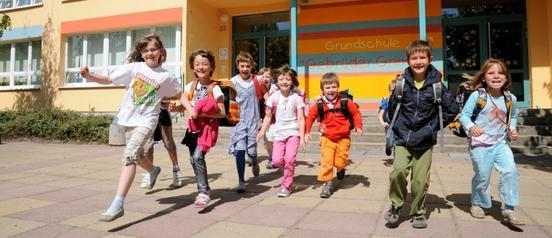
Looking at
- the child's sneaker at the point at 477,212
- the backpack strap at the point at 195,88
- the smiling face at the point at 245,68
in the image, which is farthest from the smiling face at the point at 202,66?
the child's sneaker at the point at 477,212

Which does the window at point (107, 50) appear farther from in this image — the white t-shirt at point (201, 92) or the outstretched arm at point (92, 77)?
the outstretched arm at point (92, 77)

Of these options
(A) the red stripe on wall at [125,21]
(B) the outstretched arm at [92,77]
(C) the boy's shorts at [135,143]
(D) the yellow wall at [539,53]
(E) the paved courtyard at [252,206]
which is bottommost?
(E) the paved courtyard at [252,206]

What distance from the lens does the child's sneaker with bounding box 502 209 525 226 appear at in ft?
11.2

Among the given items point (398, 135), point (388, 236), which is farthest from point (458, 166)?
point (388, 236)

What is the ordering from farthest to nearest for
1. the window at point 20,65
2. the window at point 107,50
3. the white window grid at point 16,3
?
the window at point 20,65 → the white window grid at point 16,3 → the window at point 107,50

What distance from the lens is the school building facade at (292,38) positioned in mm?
12156

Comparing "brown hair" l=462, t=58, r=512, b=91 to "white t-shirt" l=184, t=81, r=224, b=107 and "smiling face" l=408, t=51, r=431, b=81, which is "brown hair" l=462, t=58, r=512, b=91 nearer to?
"smiling face" l=408, t=51, r=431, b=81

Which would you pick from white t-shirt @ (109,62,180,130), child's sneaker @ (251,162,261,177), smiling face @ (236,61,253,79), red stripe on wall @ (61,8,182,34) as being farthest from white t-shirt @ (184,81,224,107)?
red stripe on wall @ (61,8,182,34)

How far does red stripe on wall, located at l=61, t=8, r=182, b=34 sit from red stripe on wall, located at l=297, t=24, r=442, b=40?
4.45 m

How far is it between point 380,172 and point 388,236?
3091mm

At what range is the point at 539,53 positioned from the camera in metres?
11.6

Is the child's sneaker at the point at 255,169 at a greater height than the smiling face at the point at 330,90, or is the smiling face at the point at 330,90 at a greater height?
the smiling face at the point at 330,90

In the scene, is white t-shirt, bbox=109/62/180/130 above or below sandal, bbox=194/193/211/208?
above

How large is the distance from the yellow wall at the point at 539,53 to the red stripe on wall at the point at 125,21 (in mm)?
10826
